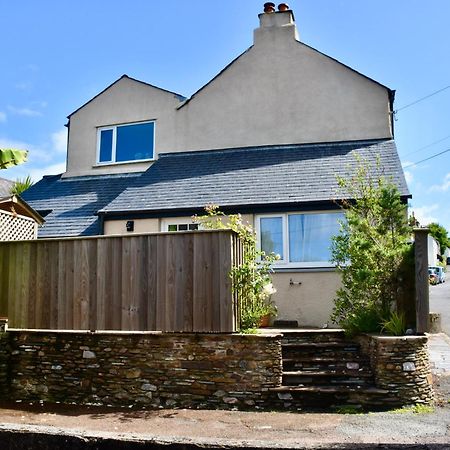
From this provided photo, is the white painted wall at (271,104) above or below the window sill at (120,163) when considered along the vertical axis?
above

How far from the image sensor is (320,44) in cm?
1686

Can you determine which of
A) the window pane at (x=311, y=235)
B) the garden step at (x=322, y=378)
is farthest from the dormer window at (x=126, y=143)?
the garden step at (x=322, y=378)

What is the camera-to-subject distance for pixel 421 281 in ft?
27.8

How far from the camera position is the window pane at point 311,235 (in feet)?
41.3

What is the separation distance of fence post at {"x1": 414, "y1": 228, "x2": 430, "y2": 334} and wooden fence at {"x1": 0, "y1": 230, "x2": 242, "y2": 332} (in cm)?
301

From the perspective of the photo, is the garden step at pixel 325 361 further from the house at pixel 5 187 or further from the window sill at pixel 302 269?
the house at pixel 5 187

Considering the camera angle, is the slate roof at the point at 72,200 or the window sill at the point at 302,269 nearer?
the window sill at the point at 302,269

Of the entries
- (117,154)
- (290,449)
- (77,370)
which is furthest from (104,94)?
(290,449)

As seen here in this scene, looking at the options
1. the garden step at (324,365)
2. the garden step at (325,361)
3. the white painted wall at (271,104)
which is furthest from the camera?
the white painted wall at (271,104)

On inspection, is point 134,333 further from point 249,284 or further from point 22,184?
point 22,184

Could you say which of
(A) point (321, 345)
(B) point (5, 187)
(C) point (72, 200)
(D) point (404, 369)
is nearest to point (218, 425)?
(A) point (321, 345)

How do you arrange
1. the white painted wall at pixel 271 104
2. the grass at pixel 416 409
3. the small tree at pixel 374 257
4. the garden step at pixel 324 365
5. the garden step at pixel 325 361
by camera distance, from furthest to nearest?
the white painted wall at pixel 271 104
the small tree at pixel 374 257
the garden step at pixel 325 361
the garden step at pixel 324 365
the grass at pixel 416 409

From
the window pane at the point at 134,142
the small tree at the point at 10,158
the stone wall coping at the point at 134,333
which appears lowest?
the stone wall coping at the point at 134,333

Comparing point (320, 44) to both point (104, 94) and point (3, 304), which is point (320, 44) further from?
point (3, 304)
